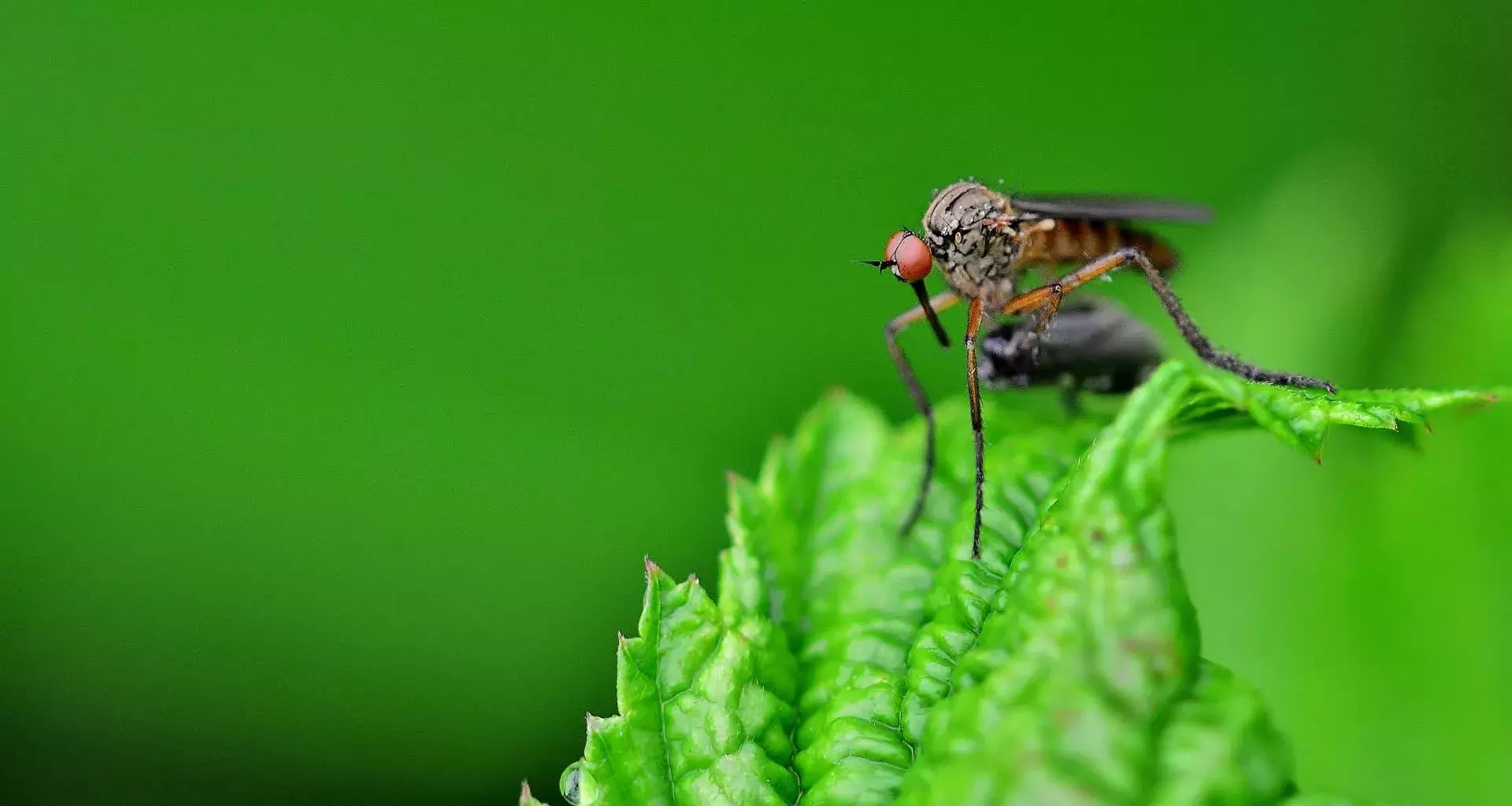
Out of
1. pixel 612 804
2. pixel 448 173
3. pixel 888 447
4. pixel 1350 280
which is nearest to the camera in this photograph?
pixel 612 804

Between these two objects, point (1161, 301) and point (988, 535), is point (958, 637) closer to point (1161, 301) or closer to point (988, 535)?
point (988, 535)

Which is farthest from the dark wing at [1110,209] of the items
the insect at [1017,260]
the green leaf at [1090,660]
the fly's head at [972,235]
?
the green leaf at [1090,660]

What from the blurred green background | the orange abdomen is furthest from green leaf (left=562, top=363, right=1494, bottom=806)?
the blurred green background

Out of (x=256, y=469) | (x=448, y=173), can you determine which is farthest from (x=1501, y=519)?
(x=256, y=469)

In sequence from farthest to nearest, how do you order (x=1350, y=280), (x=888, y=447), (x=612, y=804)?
(x=1350, y=280)
(x=888, y=447)
(x=612, y=804)

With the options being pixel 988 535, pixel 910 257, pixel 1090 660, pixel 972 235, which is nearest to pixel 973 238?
pixel 972 235

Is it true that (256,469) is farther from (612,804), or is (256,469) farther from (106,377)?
(612,804)

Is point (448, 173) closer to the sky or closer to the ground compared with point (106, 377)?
closer to the sky

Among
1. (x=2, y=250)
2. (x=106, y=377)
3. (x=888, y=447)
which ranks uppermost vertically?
(x=2, y=250)
